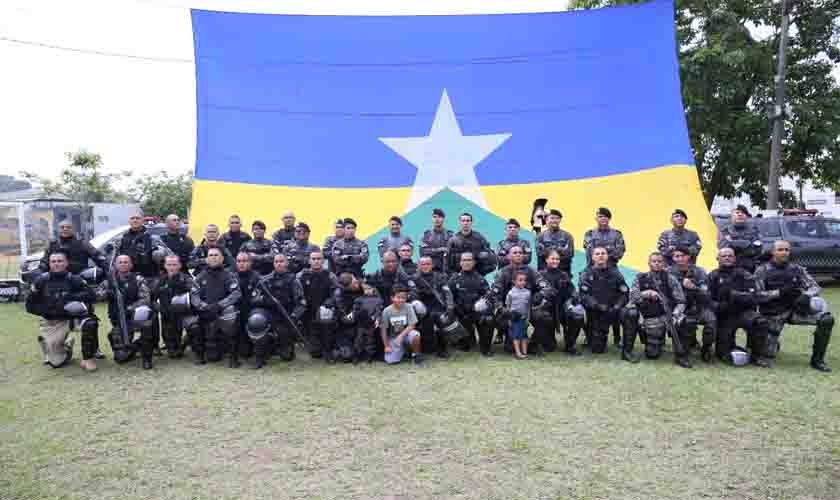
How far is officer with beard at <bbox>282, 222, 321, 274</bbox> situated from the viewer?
7605mm

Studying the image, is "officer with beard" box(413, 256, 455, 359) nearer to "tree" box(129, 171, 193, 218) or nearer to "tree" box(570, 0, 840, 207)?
"tree" box(570, 0, 840, 207)

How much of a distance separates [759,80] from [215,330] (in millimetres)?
16752

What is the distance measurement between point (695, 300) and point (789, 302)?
3.30 ft

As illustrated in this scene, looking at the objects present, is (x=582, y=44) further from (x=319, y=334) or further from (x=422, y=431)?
(x=422, y=431)

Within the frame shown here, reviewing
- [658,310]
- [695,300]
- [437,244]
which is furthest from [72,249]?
[695,300]

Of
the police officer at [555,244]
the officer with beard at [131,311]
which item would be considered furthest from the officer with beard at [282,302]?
the police officer at [555,244]

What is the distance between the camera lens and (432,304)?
6875 mm

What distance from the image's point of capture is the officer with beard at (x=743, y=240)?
744 centimetres

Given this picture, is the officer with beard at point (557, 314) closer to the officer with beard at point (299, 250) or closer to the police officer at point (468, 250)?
the police officer at point (468, 250)

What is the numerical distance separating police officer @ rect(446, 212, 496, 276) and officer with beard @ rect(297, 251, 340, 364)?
1722 mm

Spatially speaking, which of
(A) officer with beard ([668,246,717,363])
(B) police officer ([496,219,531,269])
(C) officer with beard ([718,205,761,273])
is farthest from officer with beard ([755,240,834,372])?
(B) police officer ([496,219,531,269])

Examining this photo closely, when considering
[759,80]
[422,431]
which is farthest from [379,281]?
[759,80]

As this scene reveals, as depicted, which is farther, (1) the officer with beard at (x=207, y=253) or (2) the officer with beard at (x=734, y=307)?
(1) the officer with beard at (x=207, y=253)

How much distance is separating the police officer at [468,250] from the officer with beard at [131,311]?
3.83 meters
